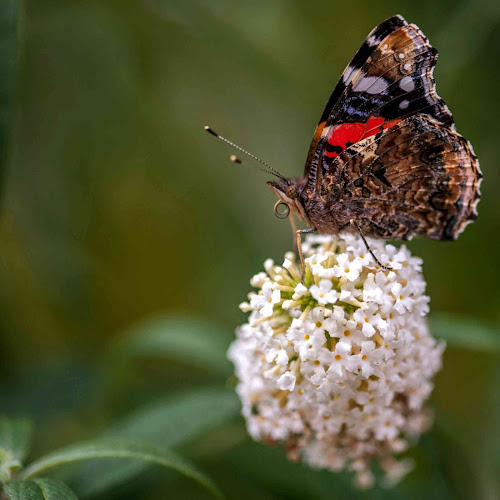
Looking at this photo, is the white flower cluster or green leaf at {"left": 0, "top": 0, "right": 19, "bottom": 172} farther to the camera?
green leaf at {"left": 0, "top": 0, "right": 19, "bottom": 172}

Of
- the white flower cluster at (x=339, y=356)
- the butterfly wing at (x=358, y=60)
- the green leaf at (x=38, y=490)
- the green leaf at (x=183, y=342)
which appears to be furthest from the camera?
the green leaf at (x=183, y=342)

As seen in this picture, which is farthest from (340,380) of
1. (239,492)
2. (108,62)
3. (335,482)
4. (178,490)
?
(108,62)

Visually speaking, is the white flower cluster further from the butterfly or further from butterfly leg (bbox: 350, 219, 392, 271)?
the butterfly

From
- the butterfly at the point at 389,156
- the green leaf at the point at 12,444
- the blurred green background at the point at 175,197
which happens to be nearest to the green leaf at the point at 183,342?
the blurred green background at the point at 175,197

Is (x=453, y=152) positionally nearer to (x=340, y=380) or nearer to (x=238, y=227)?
(x=340, y=380)

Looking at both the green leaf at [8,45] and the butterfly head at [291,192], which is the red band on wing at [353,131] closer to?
the butterfly head at [291,192]

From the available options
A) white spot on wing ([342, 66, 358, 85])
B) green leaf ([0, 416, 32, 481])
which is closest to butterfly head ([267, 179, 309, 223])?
white spot on wing ([342, 66, 358, 85])
